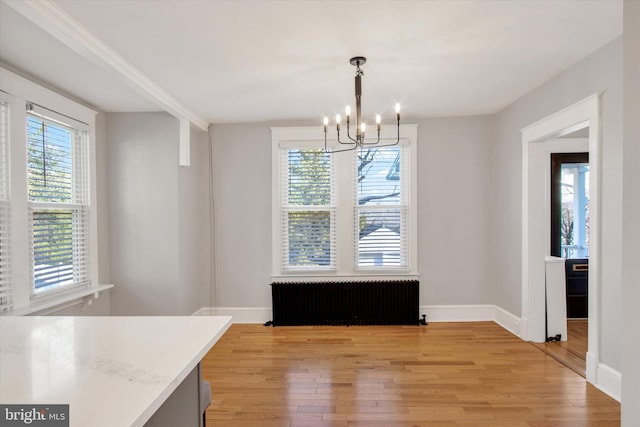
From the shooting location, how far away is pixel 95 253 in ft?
12.0

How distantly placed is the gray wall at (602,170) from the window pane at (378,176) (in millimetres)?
1283

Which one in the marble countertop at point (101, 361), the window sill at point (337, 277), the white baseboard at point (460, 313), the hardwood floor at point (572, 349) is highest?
the marble countertop at point (101, 361)

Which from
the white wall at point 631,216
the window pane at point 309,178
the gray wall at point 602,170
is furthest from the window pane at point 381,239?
the white wall at point 631,216

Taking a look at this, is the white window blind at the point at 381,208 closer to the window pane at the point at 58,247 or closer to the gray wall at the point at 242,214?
the gray wall at the point at 242,214

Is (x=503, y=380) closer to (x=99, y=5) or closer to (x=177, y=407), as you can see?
(x=177, y=407)

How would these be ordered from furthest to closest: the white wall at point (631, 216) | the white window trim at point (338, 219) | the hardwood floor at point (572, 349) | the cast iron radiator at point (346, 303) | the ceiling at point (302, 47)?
the white window trim at point (338, 219)
the cast iron radiator at point (346, 303)
the hardwood floor at point (572, 349)
the ceiling at point (302, 47)
the white wall at point (631, 216)

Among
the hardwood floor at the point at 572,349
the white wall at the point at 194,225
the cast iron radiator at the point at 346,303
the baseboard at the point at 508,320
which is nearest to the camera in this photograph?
the hardwood floor at the point at 572,349

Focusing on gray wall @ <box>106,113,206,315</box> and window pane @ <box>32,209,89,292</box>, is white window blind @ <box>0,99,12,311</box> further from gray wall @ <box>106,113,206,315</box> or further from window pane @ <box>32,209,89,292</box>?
gray wall @ <box>106,113,206,315</box>

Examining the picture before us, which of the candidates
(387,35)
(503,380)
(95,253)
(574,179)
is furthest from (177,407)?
(574,179)

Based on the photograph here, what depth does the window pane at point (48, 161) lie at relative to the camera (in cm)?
295

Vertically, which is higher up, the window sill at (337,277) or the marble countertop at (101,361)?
the marble countertop at (101,361)

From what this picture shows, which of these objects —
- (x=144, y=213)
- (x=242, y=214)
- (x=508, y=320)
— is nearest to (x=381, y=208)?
(x=242, y=214)

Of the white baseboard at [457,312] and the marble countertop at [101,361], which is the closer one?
the marble countertop at [101,361]

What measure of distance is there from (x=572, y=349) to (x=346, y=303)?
2.45m
